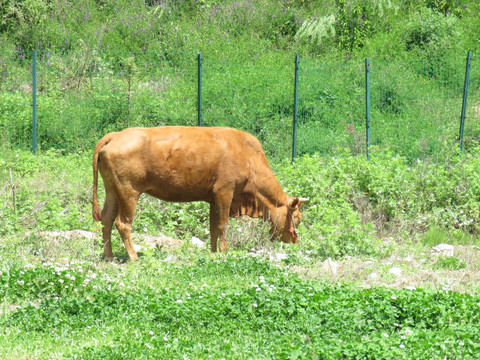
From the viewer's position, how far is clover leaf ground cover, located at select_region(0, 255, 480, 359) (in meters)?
4.59

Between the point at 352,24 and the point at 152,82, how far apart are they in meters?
6.75

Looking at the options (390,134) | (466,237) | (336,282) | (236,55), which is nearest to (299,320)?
(336,282)

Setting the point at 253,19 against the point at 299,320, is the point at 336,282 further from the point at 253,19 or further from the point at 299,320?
the point at 253,19

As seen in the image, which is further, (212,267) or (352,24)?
(352,24)

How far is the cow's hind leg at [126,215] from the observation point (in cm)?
760

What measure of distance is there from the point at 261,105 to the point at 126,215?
645 cm

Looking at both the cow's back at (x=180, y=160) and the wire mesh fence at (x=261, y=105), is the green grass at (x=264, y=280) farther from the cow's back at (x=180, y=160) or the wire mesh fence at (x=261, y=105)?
the wire mesh fence at (x=261, y=105)

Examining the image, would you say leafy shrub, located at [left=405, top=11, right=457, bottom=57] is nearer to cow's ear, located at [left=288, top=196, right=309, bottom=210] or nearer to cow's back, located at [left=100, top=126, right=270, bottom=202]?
cow's ear, located at [left=288, top=196, right=309, bottom=210]

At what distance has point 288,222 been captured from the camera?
27.9 ft

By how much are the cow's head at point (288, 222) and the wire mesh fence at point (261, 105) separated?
4.03 m

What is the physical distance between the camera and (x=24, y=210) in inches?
340

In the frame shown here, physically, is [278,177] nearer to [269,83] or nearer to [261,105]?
[261,105]

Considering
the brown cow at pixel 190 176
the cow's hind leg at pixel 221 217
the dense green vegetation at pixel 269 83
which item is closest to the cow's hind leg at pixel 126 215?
the brown cow at pixel 190 176

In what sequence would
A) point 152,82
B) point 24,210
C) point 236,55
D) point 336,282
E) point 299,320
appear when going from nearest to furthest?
point 299,320 < point 336,282 < point 24,210 < point 152,82 < point 236,55
